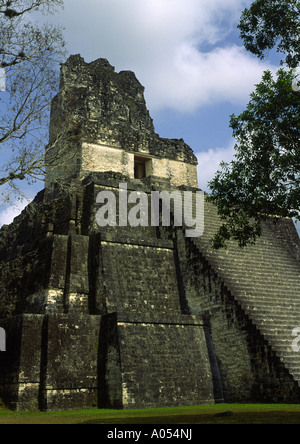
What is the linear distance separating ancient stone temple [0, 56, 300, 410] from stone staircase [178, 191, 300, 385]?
0.04m

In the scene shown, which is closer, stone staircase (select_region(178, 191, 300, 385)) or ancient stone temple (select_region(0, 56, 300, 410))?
ancient stone temple (select_region(0, 56, 300, 410))

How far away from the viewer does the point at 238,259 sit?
11422 mm

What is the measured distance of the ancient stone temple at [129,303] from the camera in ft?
27.6

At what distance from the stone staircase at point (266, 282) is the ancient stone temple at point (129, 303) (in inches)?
1.4

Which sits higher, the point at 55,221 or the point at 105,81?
the point at 105,81

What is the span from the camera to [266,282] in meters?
10.9

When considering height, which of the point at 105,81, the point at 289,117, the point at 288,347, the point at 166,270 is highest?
the point at 105,81

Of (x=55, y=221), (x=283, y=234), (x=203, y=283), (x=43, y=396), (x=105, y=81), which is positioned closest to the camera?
(x=43, y=396)

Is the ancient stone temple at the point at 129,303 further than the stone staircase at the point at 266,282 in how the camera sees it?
No

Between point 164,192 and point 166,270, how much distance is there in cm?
294

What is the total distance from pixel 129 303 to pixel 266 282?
3407 millimetres

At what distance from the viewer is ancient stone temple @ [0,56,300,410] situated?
8406 mm
